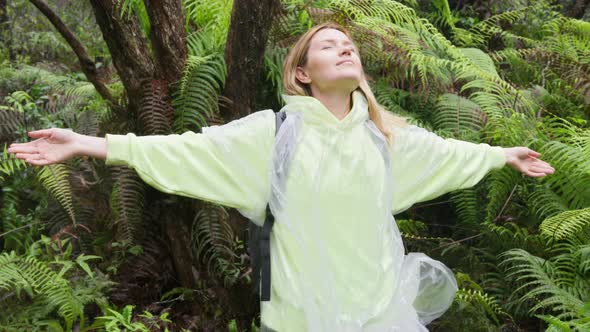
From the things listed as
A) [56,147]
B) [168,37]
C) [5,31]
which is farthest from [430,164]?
[5,31]

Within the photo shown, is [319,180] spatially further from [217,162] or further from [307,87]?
[307,87]

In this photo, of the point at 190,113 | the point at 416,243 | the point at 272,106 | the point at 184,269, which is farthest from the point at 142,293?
the point at 416,243

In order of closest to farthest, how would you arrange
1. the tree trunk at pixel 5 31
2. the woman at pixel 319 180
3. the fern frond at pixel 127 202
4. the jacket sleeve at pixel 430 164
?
the woman at pixel 319 180 → the jacket sleeve at pixel 430 164 → the fern frond at pixel 127 202 → the tree trunk at pixel 5 31

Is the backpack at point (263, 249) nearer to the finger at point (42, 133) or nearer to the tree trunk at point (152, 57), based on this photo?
the finger at point (42, 133)

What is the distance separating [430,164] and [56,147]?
1428 mm

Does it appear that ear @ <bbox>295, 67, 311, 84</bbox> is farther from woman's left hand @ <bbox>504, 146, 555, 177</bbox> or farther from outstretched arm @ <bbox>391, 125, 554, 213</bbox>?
woman's left hand @ <bbox>504, 146, 555, 177</bbox>

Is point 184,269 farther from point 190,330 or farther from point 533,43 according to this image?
point 533,43

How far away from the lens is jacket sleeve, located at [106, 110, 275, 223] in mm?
2422

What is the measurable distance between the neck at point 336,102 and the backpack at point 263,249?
0.60ft

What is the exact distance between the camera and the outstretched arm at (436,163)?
2711 mm

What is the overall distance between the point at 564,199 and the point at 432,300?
1499 mm

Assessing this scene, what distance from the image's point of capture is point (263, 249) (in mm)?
2469

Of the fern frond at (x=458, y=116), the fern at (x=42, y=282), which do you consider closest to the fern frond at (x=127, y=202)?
the fern at (x=42, y=282)

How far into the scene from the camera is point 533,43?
19.2ft
